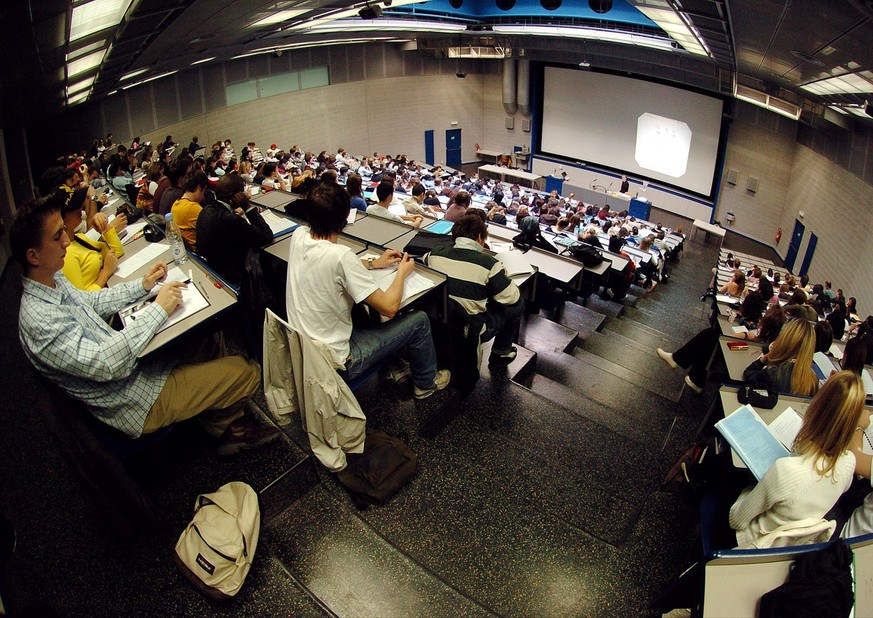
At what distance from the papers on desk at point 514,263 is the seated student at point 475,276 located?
30 cm

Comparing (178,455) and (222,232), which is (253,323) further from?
(178,455)

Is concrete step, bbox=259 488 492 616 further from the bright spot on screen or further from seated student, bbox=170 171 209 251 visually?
the bright spot on screen

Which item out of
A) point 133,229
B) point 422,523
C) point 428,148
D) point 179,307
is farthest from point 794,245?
point 179,307

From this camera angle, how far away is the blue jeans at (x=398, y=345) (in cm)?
256


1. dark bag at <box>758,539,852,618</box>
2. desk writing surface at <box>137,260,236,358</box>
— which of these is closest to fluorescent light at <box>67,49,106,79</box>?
desk writing surface at <box>137,260,236,358</box>

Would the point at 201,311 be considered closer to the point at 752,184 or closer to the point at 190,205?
the point at 190,205

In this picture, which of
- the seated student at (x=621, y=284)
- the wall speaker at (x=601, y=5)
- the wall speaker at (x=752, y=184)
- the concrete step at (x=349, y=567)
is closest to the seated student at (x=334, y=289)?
the concrete step at (x=349, y=567)

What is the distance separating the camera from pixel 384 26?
11102 mm

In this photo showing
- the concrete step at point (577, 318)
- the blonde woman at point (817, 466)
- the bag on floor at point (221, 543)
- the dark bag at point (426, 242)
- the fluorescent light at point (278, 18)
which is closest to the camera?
the blonde woman at point (817, 466)

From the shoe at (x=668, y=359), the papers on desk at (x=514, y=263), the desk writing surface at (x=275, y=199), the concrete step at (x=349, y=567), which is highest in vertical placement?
the desk writing surface at (x=275, y=199)

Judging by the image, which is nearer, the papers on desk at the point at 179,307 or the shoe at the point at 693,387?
the papers on desk at the point at 179,307

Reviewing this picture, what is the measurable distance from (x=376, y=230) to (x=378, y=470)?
1.80m

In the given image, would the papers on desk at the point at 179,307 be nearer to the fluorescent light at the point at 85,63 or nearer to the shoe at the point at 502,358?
the shoe at the point at 502,358

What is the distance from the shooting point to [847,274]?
9.03m
